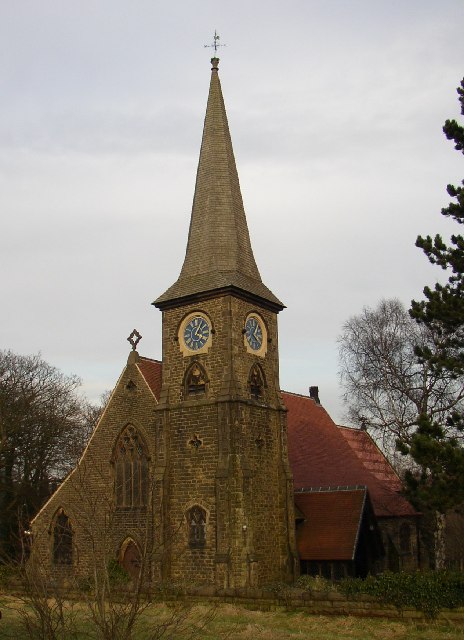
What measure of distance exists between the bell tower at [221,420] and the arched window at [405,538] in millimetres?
8366

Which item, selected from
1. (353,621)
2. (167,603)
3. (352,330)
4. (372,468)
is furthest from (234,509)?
(372,468)

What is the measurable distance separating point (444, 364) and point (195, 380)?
33.6 feet

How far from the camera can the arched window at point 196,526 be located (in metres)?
22.7

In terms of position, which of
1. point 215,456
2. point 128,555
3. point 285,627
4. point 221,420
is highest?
point 221,420

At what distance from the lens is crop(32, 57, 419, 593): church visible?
2270 cm

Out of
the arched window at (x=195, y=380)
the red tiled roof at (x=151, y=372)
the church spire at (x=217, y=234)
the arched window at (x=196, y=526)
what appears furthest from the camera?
the red tiled roof at (x=151, y=372)

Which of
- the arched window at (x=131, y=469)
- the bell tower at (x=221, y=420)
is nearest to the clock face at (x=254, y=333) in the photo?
the bell tower at (x=221, y=420)

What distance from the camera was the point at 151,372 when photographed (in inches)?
1073

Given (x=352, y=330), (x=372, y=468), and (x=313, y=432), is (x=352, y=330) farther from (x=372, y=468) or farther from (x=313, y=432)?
(x=372, y=468)

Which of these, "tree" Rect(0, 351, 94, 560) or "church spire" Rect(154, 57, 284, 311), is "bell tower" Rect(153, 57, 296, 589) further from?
"tree" Rect(0, 351, 94, 560)

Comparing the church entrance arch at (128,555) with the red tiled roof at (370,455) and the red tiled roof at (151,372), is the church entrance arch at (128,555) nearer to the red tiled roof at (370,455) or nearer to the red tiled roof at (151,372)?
the red tiled roof at (151,372)

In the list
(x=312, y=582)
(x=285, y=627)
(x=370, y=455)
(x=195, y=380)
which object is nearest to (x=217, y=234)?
(x=195, y=380)

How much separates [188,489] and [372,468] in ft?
Answer: 44.1

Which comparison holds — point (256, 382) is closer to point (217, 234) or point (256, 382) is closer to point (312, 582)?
point (217, 234)
